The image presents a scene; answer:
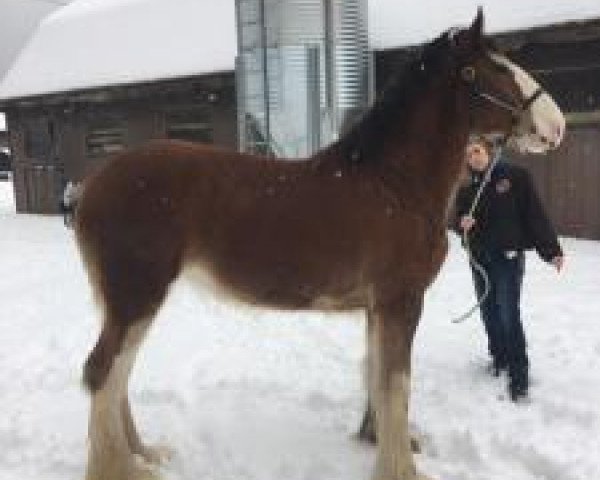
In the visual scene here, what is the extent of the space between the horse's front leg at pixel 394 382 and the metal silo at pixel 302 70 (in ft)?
25.9

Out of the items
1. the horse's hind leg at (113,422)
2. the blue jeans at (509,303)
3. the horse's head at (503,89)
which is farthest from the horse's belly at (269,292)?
the blue jeans at (509,303)

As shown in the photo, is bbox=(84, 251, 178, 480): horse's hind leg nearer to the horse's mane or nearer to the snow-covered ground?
the snow-covered ground

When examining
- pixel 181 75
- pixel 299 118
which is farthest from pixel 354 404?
pixel 181 75

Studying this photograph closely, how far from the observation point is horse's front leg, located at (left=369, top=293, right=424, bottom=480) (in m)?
4.18

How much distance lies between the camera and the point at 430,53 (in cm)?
422

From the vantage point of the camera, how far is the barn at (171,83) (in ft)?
39.2

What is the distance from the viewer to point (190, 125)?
1653 centimetres

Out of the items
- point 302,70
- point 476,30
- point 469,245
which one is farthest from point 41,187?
point 476,30

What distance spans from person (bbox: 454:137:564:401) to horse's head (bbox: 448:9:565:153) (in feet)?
3.47

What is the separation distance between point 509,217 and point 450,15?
8591 mm

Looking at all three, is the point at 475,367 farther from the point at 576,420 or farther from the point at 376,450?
the point at 376,450

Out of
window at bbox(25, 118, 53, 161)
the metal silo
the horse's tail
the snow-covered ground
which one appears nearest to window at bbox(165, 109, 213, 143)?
the metal silo

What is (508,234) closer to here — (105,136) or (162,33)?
(162,33)

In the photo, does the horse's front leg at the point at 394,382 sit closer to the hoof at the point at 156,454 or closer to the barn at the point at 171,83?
the hoof at the point at 156,454
